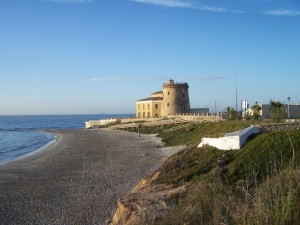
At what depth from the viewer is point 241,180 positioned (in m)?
6.15

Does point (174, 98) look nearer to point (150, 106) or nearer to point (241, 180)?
point (150, 106)

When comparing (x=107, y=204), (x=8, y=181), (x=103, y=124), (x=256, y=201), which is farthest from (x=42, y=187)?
(x=103, y=124)

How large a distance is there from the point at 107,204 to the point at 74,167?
10.7 m

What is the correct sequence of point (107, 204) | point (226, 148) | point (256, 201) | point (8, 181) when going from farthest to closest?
point (8, 181) → point (226, 148) → point (107, 204) → point (256, 201)

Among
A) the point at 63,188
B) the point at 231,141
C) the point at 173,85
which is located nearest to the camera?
the point at 231,141

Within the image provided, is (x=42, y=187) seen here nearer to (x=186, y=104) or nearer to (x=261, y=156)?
(x=261, y=156)

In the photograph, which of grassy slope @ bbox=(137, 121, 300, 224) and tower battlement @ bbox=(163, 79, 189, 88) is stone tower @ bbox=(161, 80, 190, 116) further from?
grassy slope @ bbox=(137, 121, 300, 224)

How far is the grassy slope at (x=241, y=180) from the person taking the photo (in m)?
3.71

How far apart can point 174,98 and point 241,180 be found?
62.1 meters

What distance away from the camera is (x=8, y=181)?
19656 millimetres

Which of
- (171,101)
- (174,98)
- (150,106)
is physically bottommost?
(150,106)

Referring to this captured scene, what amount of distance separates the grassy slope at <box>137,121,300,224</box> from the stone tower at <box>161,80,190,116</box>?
49478 mm

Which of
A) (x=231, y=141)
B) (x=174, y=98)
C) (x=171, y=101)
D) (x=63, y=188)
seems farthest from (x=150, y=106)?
(x=231, y=141)

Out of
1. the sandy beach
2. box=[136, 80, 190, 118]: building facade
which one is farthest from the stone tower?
the sandy beach
